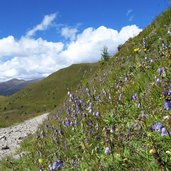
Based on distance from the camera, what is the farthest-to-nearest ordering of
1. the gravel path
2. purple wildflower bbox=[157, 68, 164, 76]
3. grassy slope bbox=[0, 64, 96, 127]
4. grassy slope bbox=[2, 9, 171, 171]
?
1. grassy slope bbox=[0, 64, 96, 127]
2. the gravel path
3. purple wildflower bbox=[157, 68, 164, 76]
4. grassy slope bbox=[2, 9, 171, 171]

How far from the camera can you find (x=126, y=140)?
15.1ft

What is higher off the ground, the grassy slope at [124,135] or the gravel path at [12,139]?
the grassy slope at [124,135]

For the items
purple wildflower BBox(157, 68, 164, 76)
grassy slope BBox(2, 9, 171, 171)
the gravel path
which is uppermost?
purple wildflower BBox(157, 68, 164, 76)

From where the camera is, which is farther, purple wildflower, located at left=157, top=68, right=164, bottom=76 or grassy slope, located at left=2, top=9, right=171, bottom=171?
purple wildflower, located at left=157, top=68, right=164, bottom=76

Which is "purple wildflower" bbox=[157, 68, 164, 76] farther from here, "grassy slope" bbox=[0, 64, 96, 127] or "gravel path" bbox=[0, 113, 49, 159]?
"grassy slope" bbox=[0, 64, 96, 127]

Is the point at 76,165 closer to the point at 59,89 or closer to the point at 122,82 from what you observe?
the point at 122,82

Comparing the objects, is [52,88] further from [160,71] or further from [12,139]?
[160,71]

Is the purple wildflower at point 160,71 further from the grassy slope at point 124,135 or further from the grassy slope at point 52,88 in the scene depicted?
the grassy slope at point 52,88

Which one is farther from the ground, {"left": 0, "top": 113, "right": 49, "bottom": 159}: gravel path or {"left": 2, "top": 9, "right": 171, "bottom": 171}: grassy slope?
{"left": 2, "top": 9, "right": 171, "bottom": 171}: grassy slope

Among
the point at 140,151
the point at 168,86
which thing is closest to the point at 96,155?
the point at 140,151

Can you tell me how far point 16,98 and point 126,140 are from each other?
90.9 m

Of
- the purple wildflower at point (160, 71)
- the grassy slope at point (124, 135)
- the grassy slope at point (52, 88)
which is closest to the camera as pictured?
the grassy slope at point (124, 135)

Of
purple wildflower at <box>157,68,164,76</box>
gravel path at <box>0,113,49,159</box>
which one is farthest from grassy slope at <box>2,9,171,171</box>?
gravel path at <box>0,113,49,159</box>

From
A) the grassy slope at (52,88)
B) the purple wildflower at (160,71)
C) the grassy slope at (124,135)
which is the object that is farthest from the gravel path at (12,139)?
the grassy slope at (52,88)
